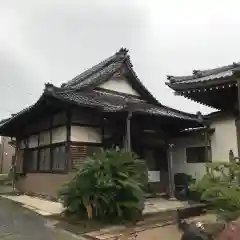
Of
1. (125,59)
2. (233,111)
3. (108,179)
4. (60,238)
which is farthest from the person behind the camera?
(125,59)

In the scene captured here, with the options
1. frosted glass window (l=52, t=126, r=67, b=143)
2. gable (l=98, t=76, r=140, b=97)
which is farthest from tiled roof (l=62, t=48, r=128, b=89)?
frosted glass window (l=52, t=126, r=67, b=143)

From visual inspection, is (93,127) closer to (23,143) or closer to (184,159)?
(184,159)

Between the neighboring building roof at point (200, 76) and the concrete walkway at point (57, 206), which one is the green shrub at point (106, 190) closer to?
the concrete walkway at point (57, 206)

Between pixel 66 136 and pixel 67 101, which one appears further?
pixel 66 136

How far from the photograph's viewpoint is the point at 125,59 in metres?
14.7

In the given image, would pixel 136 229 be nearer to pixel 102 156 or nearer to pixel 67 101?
pixel 102 156

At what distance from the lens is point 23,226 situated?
306 inches

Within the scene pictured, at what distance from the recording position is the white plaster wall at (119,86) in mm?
14198

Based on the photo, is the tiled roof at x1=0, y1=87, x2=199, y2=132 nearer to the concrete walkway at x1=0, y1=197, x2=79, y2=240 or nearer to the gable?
the gable

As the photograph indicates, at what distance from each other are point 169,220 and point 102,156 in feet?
8.26

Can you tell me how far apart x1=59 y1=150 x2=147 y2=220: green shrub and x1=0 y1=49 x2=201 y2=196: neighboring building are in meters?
2.00

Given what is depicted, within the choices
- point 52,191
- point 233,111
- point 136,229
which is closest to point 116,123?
point 52,191

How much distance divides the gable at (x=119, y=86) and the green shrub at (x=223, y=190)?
8.75 metres

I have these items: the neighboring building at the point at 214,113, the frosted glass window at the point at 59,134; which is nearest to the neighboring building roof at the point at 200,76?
the neighboring building at the point at 214,113
